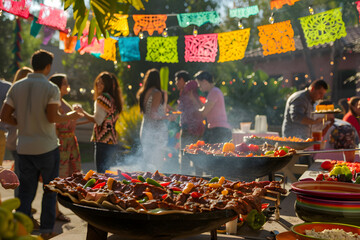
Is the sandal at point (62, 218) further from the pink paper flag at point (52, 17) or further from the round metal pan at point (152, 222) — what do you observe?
the round metal pan at point (152, 222)

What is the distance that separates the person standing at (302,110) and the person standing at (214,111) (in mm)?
1124

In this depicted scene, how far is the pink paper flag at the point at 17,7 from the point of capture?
5.79 m

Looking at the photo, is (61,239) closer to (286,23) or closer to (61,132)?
(61,132)

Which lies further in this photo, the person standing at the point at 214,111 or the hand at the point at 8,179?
the person standing at the point at 214,111

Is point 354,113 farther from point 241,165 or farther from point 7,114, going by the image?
point 7,114

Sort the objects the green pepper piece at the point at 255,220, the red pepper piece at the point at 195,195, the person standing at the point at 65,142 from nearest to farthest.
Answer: the red pepper piece at the point at 195,195, the green pepper piece at the point at 255,220, the person standing at the point at 65,142

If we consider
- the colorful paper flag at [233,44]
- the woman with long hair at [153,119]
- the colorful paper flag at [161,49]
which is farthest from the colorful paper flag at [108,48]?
the colorful paper flag at [233,44]

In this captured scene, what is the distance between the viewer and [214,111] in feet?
22.3

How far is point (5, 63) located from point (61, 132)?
21.7 m

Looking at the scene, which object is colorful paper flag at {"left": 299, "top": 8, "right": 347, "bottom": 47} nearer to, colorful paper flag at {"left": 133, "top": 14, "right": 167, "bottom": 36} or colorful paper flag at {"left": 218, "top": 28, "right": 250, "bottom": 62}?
colorful paper flag at {"left": 218, "top": 28, "right": 250, "bottom": 62}

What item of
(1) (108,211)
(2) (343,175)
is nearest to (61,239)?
(1) (108,211)

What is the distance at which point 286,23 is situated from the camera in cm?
685

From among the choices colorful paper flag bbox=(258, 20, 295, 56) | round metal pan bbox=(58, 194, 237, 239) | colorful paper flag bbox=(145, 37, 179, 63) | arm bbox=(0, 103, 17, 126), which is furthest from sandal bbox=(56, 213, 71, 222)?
colorful paper flag bbox=(258, 20, 295, 56)

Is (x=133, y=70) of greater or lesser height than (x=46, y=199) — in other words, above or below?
above
